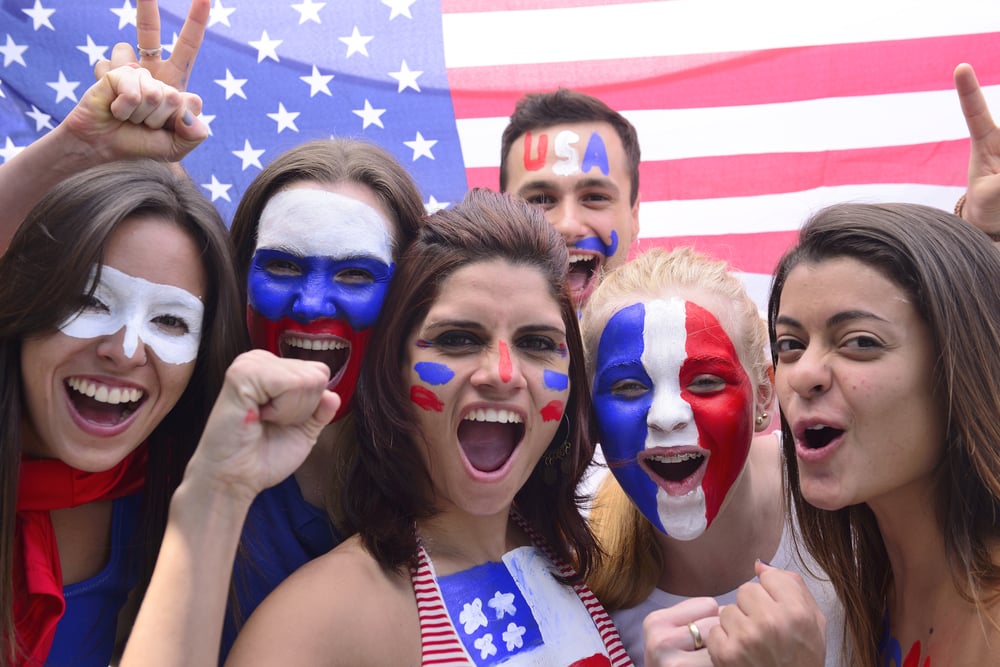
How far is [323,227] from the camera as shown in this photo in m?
3.47

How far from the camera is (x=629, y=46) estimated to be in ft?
21.6

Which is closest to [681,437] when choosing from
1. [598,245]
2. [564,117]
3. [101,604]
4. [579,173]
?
[101,604]

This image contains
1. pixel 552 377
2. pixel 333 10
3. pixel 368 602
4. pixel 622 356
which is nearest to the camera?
pixel 368 602

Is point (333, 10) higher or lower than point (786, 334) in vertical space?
higher

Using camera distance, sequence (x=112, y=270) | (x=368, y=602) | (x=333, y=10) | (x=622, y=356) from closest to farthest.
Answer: (x=368, y=602), (x=112, y=270), (x=622, y=356), (x=333, y=10)

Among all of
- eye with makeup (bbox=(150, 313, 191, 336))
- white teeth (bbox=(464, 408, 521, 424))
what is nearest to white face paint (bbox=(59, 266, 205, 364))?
eye with makeup (bbox=(150, 313, 191, 336))

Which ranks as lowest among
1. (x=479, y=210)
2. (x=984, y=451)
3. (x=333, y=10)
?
(x=984, y=451)

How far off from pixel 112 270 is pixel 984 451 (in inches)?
98.8

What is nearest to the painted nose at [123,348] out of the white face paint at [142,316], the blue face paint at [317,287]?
the white face paint at [142,316]

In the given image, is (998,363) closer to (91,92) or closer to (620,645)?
(620,645)

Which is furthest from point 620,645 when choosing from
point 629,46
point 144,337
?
point 629,46

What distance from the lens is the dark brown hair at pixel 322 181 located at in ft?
11.8

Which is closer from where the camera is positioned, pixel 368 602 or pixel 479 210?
pixel 368 602

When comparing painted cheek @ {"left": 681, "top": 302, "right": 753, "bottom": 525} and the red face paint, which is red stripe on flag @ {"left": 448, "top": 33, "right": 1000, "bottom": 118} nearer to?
the red face paint
